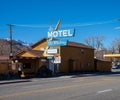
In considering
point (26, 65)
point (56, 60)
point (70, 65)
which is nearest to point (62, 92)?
point (56, 60)

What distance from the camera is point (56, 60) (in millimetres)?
42906

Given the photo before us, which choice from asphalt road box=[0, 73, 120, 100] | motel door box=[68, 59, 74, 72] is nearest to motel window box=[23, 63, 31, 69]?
motel door box=[68, 59, 74, 72]

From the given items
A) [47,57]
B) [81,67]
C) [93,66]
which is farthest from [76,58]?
[47,57]

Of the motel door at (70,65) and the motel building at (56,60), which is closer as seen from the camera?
the motel building at (56,60)

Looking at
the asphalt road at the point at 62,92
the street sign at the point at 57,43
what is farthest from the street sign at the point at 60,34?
the asphalt road at the point at 62,92

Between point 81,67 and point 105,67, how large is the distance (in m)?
13.3

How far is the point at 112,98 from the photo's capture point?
1415cm

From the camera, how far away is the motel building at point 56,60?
43.1 metres

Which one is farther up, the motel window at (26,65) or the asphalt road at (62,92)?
the motel window at (26,65)

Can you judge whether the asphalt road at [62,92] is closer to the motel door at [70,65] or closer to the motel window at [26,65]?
the motel window at [26,65]

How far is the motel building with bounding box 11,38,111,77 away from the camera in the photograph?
43128 mm

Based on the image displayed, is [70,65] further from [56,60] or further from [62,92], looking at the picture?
[62,92]

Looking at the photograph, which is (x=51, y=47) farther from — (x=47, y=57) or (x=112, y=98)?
(x=112, y=98)

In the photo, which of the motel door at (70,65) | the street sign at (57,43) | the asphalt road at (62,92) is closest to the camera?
the asphalt road at (62,92)
